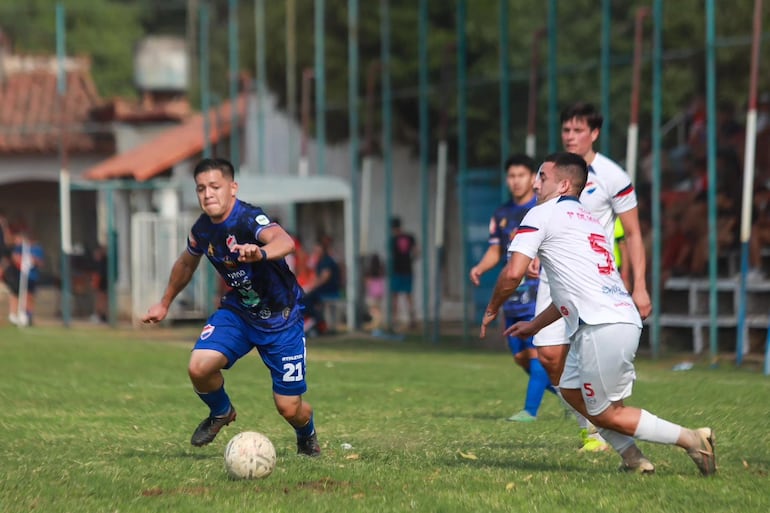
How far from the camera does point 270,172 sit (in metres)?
35.3

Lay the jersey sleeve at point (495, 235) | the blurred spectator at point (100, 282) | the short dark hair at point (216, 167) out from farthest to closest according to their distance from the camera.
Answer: the blurred spectator at point (100, 282) → the jersey sleeve at point (495, 235) → the short dark hair at point (216, 167)

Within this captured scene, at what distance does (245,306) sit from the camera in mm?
8898

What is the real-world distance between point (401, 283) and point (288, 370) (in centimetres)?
1923

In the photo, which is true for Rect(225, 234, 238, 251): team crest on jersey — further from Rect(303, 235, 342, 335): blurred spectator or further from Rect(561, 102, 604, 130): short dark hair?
Rect(303, 235, 342, 335): blurred spectator

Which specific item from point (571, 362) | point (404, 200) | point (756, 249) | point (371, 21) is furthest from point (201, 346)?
point (404, 200)

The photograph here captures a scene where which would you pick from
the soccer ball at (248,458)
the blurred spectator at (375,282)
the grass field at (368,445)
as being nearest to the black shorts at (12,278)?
the blurred spectator at (375,282)

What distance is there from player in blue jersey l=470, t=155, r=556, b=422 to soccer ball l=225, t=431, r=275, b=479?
134 inches

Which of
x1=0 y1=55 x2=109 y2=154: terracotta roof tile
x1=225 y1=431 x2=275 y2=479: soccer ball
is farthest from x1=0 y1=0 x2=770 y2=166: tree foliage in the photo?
x1=225 y1=431 x2=275 y2=479: soccer ball

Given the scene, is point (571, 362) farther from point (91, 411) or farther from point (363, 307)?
point (363, 307)

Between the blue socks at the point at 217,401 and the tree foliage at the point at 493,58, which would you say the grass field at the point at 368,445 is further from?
the tree foliage at the point at 493,58

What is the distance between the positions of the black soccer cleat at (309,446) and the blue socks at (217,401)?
20.8 inches

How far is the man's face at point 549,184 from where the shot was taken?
8094mm

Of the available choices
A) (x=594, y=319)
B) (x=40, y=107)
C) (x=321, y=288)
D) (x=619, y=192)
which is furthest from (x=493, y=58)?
(x=594, y=319)

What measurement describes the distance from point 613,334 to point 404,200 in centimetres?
2596
